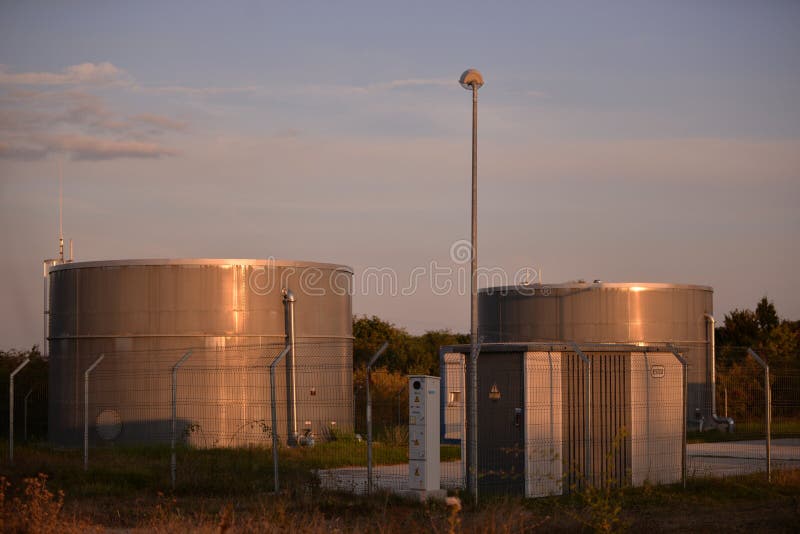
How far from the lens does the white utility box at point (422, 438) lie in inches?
631

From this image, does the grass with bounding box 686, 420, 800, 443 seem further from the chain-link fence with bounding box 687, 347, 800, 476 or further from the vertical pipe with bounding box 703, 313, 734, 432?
the vertical pipe with bounding box 703, 313, 734, 432

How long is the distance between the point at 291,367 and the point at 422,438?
34.5ft

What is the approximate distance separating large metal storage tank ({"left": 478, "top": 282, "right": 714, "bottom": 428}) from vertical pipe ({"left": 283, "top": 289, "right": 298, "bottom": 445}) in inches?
A: 449

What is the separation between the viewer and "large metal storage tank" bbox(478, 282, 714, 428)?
34.6m

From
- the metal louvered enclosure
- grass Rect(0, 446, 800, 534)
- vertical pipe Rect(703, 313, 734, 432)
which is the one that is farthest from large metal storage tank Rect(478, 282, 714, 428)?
the metal louvered enclosure

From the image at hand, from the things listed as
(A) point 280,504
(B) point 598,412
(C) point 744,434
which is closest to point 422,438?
(B) point 598,412

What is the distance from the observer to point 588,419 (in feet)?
52.6

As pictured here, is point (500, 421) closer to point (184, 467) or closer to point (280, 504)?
point (280, 504)

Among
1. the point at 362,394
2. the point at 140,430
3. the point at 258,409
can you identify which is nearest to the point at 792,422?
the point at 362,394

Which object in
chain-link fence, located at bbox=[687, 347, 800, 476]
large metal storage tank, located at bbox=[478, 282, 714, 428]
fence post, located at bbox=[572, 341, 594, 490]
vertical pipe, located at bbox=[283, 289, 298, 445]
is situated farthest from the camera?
large metal storage tank, located at bbox=[478, 282, 714, 428]

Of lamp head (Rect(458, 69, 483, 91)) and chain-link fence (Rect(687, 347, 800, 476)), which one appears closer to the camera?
lamp head (Rect(458, 69, 483, 91))

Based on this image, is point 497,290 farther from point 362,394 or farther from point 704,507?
point 704,507

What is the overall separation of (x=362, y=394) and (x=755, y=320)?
26.7 m

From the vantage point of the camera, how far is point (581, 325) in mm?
34719
